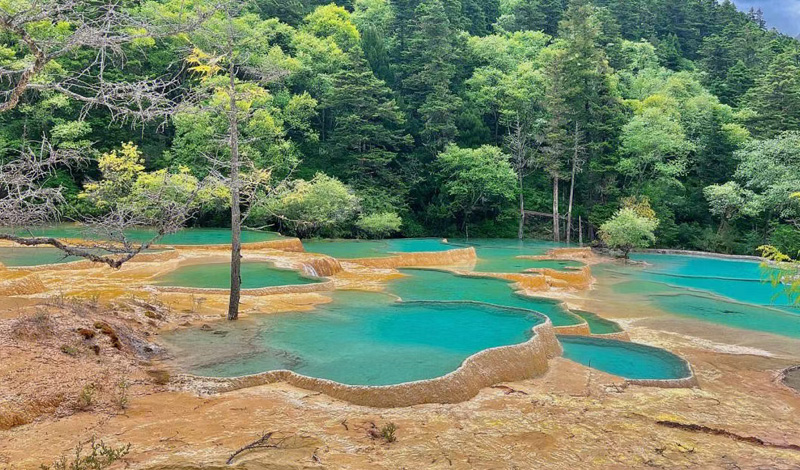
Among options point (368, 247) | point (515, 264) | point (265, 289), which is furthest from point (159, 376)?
point (368, 247)

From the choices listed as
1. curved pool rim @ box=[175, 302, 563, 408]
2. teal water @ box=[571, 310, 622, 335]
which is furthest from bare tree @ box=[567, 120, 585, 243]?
curved pool rim @ box=[175, 302, 563, 408]

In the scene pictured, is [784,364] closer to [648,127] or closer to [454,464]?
[454,464]

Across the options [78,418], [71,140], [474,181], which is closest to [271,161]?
[71,140]

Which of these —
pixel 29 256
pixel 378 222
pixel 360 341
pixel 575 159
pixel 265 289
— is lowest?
pixel 360 341

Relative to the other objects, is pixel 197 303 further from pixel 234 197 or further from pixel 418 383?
pixel 418 383

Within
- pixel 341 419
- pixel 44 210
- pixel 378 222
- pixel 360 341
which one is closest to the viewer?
pixel 44 210

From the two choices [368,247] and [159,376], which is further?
[368,247]
